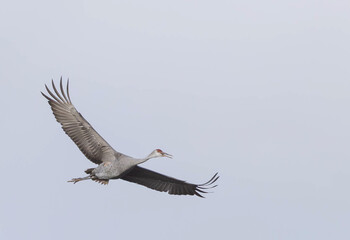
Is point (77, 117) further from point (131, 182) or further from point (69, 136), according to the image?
point (131, 182)

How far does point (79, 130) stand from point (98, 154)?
1155 mm

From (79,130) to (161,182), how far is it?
13.1 ft

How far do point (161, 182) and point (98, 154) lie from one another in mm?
3183

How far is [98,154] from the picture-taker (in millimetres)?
26562

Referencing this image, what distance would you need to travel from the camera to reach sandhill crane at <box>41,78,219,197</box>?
2598 centimetres

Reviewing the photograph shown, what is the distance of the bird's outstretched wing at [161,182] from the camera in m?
27.8

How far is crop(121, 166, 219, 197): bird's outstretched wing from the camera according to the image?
27781mm

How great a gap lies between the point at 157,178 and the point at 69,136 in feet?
12.6

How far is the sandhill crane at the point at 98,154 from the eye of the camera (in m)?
26.0

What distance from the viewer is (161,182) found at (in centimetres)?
2847

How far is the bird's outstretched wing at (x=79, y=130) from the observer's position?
2648 centimetres

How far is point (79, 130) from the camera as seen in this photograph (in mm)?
26797

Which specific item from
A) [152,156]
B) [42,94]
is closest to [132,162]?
[152,156]

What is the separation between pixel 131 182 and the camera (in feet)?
91.9
